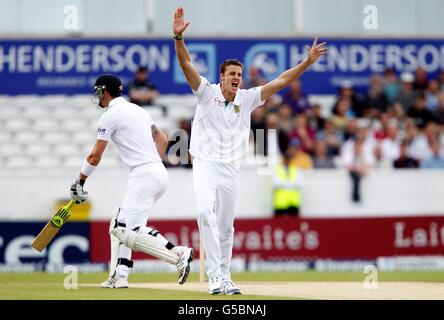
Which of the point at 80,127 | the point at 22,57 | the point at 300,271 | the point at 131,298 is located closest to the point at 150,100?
the point at 80,127

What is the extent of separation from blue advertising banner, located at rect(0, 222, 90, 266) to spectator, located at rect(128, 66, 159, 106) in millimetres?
3345

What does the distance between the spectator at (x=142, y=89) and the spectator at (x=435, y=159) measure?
5.37 metres

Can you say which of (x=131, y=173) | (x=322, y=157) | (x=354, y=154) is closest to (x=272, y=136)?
(x=322, y=157)

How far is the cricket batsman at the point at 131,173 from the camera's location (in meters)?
11.5

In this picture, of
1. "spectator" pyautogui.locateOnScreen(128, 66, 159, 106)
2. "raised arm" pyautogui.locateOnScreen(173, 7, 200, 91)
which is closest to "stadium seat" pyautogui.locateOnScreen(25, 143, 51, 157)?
"spectator" pyautogui.locateOnScreen(128, 66, 159, 106)

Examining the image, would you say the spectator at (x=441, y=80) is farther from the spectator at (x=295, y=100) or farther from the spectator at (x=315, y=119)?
the spectator at (x=295, y=100)

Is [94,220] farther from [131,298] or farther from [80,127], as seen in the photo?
[131,298]

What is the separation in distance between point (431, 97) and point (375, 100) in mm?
1200

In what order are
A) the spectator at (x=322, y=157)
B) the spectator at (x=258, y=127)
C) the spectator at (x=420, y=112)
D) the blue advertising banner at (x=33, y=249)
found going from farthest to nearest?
the spectator at (x=420, y=112)
the spectator at (x=322, y=157)
the spectator at (x=258, y=127)
the blue advertising banner at (x=33, y=249)

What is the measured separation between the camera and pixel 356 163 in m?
21.3

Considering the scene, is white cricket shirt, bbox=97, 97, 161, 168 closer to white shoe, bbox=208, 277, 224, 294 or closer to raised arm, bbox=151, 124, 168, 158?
raised arm, bbox=151, 124, 168, 158

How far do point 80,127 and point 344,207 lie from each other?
A: 5.34 meters

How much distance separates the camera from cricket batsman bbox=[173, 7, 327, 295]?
1095 centimetres

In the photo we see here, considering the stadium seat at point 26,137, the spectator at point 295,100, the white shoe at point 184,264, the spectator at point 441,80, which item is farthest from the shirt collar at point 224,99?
the spectator at point 441,80
